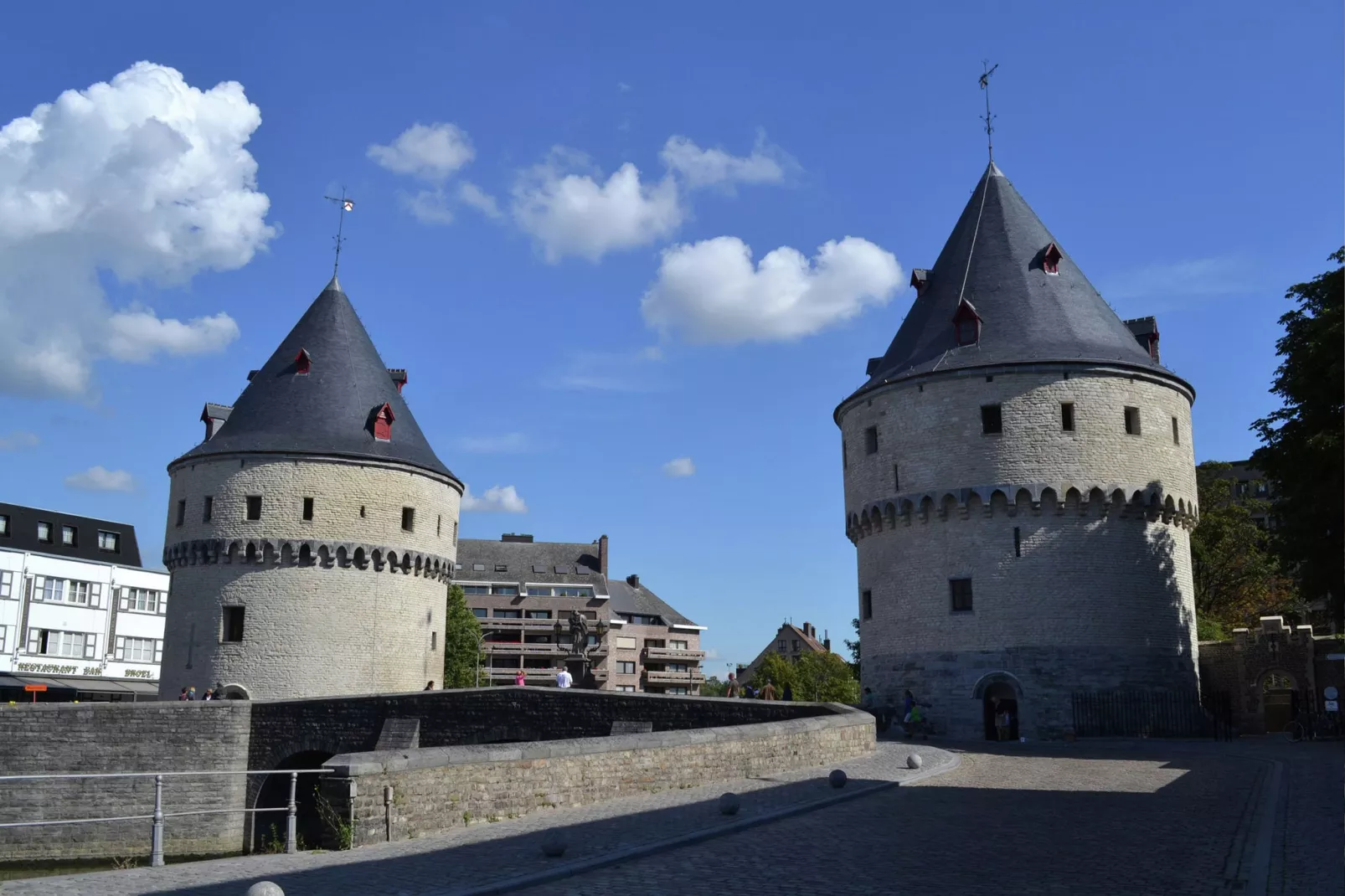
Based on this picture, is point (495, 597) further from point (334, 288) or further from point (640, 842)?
point (640, 842)

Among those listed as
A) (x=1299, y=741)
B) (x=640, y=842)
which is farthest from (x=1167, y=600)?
(x=640, y=842)

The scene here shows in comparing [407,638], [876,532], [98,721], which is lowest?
[98,721]

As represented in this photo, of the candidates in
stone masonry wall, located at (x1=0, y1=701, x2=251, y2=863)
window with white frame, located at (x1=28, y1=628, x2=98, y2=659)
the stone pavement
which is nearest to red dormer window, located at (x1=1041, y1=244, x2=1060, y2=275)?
the stone pavement

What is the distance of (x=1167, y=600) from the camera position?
27484 millimetres

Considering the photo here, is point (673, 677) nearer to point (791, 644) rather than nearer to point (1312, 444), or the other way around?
point (791, 644)

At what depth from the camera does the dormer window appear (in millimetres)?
31578

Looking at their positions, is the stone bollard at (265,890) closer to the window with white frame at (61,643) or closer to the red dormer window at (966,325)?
the red dormer window at (966,325)

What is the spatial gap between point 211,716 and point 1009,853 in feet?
74.1

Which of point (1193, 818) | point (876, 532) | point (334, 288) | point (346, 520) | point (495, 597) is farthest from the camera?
point (495, 597)

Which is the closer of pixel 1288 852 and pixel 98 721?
pixel 1288 852

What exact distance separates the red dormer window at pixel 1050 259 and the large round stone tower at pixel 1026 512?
65 millimetres

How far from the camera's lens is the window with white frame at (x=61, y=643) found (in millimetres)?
49281

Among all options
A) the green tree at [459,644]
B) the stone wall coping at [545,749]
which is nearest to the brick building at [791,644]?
the green tree at [459,644]

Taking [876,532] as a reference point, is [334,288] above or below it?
above
